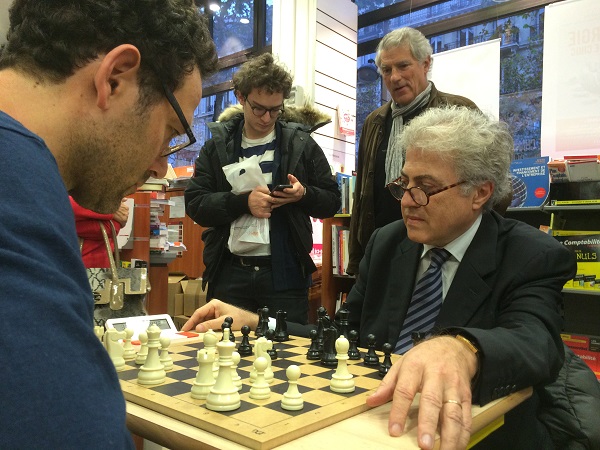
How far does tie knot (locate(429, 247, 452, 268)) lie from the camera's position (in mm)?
1945

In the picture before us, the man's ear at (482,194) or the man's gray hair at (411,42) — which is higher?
the man's gray hair at (411,42)

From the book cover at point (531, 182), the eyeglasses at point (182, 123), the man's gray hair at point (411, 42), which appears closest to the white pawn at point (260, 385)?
the eyeglasses at point (182, 123)

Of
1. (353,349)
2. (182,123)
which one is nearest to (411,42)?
(353,349)

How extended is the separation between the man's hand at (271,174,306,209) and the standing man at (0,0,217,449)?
1.43m

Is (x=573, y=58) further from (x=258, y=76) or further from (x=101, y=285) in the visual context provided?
(x=101, y=285)

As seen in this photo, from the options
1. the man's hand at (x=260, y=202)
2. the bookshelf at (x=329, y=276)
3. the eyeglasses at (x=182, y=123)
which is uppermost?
the eyeglasses at (x=182, y=123)

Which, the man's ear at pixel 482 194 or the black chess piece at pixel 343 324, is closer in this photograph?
the black chess piece at pixel 343 324

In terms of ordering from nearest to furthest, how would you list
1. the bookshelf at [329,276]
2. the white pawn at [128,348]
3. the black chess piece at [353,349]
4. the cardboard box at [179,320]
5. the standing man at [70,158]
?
the standing man at [70,158], the white pawn at [128,348], the black chess piece at [353,349], the bookshelf at [329,276], the cardboard box at [179,320]

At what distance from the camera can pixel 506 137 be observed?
2025 millimetres

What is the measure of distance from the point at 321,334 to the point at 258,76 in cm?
163

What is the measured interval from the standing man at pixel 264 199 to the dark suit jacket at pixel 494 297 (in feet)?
2.31

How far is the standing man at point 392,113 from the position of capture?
10.1 ft

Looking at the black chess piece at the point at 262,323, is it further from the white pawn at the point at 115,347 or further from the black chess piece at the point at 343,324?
the white pawn at the point at 115,347

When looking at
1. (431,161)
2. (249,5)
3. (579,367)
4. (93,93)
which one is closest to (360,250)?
(431,161)
